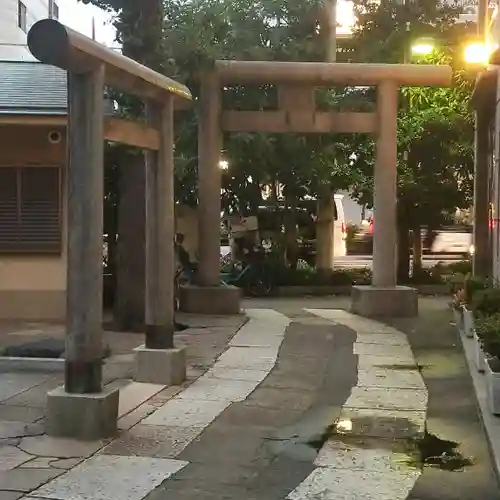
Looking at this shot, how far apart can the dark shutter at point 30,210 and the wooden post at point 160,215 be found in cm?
555

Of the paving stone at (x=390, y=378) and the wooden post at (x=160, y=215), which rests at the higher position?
the wooden post at (x=160, y=215)

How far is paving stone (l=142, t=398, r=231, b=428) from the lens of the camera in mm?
7633

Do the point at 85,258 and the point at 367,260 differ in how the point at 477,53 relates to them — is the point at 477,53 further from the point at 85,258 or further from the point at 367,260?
the point at 367,260

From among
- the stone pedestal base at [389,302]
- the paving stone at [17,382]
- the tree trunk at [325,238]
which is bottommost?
the paving stone at [17,382]

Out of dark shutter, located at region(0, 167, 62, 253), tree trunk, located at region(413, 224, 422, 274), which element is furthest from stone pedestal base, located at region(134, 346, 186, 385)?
tree trunk, located at region(413, 224, 422, 274)

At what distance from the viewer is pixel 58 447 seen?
6.68 metres

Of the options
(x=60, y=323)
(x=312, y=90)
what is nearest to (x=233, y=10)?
(x=312, y=90)

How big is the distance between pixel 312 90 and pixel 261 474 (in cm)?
1019

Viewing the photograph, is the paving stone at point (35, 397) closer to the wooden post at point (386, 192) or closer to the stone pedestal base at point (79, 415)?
the stone pedestal base at point (79, 415)

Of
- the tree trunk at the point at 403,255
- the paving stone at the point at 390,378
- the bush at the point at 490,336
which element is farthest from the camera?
Answer: the tree trunk at the point at 403,255

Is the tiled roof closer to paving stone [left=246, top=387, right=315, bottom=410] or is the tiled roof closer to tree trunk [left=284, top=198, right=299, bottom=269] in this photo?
paving stone [left=246, top=387, right=315, bottom=410]

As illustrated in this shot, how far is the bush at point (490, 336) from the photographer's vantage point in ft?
26.2

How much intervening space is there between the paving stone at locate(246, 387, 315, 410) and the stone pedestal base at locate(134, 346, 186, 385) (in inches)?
36.0

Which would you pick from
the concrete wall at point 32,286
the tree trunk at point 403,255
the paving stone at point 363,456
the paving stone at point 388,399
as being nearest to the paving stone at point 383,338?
the paving stone at point 388,399
